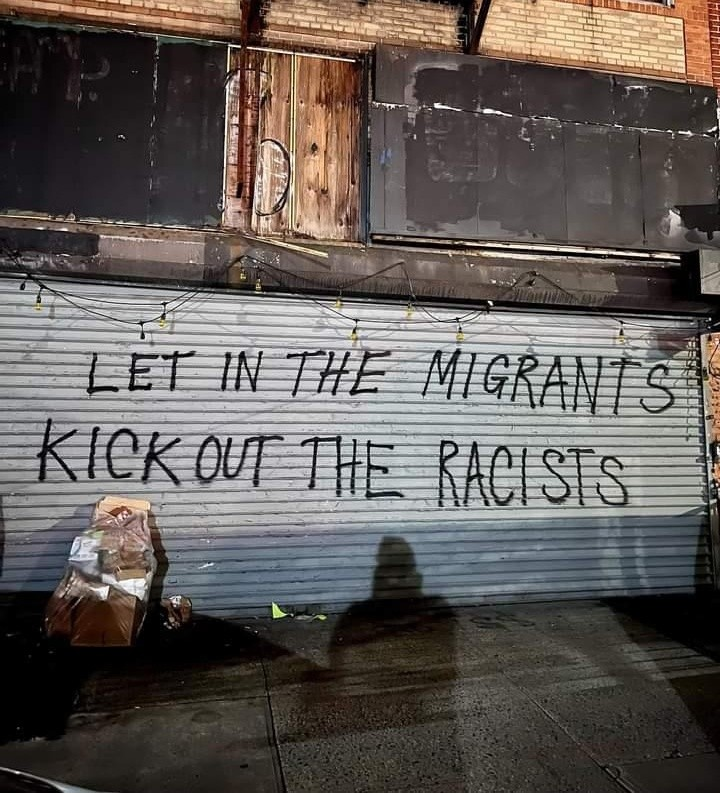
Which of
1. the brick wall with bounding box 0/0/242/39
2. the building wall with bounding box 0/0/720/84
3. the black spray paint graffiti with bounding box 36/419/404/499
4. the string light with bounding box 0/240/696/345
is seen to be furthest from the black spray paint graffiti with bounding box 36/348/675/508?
the building wall with bounding box 0/0/720/84

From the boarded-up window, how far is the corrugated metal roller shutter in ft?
3.21

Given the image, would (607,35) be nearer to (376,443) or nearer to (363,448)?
(376,443)

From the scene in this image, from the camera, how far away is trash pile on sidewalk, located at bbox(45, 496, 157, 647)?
4.84 metres

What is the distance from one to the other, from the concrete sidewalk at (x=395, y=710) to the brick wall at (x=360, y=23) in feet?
21.2

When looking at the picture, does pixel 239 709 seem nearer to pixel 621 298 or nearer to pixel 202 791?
pixel 202 791

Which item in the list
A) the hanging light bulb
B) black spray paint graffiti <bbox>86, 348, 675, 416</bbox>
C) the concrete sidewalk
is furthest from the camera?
the hanging light bulb

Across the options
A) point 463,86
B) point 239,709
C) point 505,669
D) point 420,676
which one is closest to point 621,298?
point 463,86

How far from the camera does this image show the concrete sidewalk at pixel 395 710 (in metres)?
3.13

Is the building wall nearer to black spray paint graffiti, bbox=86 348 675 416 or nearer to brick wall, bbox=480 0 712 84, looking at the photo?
brick wall, bbox=480 0 712 84

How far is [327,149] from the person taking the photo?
6379mm

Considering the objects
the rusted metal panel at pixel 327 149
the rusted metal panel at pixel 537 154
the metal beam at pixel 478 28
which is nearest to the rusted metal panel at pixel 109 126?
the rusted metal panel at pixel 327 149

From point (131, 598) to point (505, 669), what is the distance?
3241mm

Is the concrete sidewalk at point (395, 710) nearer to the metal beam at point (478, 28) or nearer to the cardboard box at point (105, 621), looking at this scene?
the cardboard box at point (105, 621)

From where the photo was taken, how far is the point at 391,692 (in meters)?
4.13
